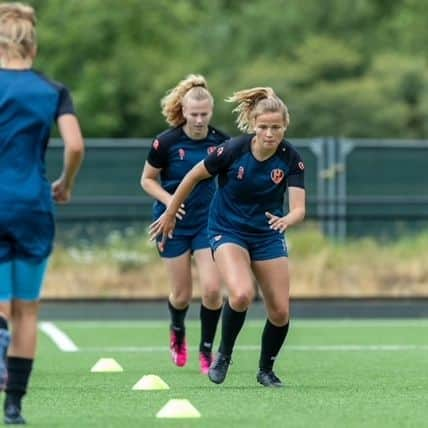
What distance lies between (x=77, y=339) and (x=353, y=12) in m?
38.2

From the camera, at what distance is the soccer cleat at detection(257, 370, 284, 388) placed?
10991mm

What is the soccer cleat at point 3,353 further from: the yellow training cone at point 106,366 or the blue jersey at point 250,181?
the yellow training cone at point 106,366

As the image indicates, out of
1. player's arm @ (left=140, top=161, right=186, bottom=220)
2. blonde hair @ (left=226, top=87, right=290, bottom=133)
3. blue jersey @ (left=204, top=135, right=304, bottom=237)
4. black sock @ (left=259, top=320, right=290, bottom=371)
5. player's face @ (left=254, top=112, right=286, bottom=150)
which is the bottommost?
black sock @ (left=259, top=320, right=290, bottom=371)

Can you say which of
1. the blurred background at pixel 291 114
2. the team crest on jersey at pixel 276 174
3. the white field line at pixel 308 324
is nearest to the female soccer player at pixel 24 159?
the team crest on jersey at pixel 276 174

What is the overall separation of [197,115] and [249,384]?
209 centimetres

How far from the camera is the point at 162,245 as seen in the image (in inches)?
492

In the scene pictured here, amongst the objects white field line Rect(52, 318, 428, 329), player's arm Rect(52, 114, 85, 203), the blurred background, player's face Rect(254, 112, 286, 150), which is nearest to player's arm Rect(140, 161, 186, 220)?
player's face Rect(254, 112, 286, 150)

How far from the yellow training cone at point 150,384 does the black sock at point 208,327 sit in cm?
154

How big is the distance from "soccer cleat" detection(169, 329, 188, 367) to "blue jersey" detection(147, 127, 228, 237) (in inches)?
30.5

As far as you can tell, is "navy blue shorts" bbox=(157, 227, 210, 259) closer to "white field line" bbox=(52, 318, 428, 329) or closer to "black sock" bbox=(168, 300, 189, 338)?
"black sock" bbox=(168, 300, 189, 338)

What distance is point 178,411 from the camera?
8.76 meters

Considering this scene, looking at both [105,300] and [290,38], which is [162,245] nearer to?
[105,300]

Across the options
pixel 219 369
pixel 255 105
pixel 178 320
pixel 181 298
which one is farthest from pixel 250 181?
pixel 178 320

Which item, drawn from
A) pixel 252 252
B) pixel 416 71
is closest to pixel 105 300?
pixel 252 252
